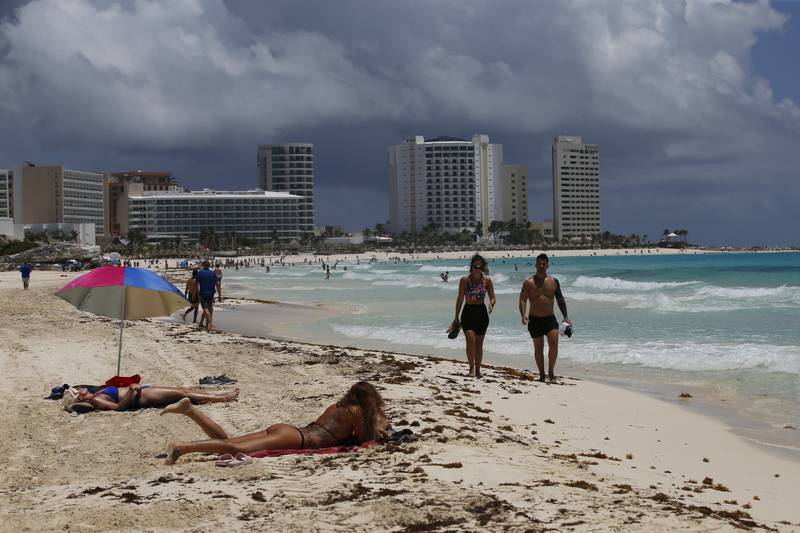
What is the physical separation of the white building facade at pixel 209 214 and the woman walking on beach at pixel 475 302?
163264mm

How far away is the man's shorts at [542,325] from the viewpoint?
36.3ft

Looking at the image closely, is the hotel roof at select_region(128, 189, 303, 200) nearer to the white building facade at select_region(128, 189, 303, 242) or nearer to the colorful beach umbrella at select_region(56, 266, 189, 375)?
the white building facade at select_region(128, 189, 303, 242)

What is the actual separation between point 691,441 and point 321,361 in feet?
20.3

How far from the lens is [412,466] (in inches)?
238

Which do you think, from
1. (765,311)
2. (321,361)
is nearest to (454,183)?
(765,311)

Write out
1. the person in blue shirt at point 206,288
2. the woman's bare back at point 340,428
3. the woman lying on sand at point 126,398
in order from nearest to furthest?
the woman's bare back at point 340,428
the woman lying on sand at point 126,398
the person in blue shirt at point 206,288

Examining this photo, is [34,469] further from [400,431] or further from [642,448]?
[642,448]

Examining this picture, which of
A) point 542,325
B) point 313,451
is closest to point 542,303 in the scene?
point 542,325

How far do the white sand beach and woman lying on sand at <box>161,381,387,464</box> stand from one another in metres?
0.19

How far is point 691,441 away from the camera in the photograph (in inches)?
324

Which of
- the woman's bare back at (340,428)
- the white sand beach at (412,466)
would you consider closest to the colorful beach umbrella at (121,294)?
the white sand beach at (412,466)

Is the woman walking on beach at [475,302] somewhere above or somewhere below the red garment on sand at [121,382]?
above

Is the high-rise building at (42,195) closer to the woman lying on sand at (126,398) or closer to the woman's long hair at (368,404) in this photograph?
the woman lying on sand at (126,398)

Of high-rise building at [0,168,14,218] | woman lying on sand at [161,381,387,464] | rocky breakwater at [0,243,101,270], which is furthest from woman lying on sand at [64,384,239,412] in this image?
high-rise building at [0,168,14,218]
